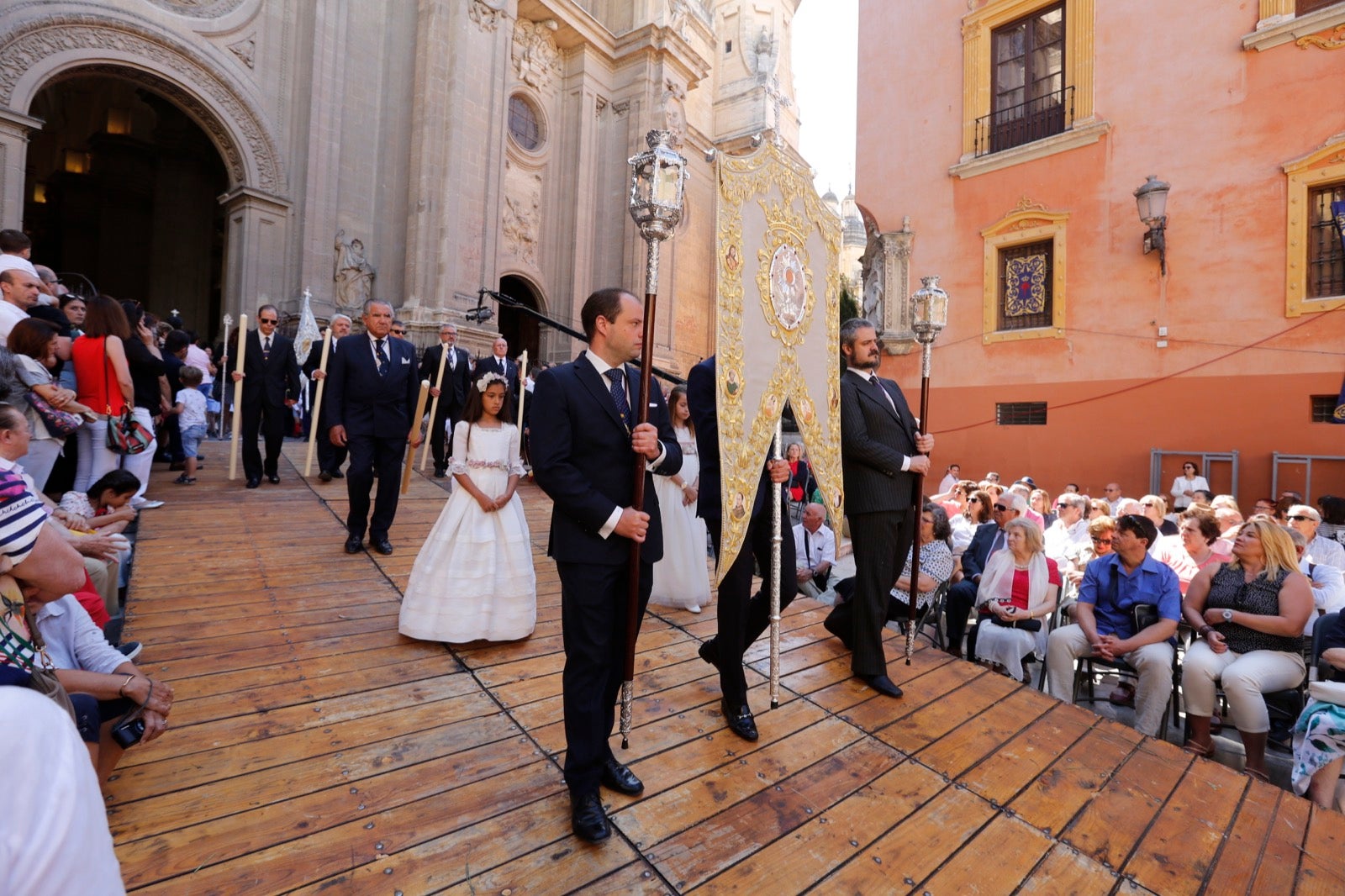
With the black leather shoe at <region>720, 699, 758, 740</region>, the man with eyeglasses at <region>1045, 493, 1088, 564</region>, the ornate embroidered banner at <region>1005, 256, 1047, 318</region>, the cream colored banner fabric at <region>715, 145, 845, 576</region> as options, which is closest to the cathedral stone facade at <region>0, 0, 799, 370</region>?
the ornate embroidered banner at <region>1005, 256, 1047, 318</region>

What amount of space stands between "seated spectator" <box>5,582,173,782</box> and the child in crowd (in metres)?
5.40

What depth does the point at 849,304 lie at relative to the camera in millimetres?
28562

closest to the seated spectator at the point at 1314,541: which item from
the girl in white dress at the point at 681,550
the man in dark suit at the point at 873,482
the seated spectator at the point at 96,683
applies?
the man in dark suit at the point at 873,482

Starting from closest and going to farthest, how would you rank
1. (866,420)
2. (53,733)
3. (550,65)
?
(53,733)
(866,420)
(550,65)

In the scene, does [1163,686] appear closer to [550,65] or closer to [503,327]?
[503,327]

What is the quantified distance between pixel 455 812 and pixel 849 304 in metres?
28.5

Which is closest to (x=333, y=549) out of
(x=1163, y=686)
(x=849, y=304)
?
(x=1163, y=686)

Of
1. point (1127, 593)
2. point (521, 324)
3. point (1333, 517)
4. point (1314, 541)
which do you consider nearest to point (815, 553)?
point (1127, 593)

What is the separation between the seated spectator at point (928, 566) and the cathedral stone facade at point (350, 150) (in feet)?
36.4

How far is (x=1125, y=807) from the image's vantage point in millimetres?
2793

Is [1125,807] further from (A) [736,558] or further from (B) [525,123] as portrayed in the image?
(B) [525,123]

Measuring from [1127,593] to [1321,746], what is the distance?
53.3 inches

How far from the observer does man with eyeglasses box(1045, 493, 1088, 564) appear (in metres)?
7.18

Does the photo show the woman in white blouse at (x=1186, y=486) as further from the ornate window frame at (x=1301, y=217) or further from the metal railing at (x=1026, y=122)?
the metal railing at (x=1026, y=122)
